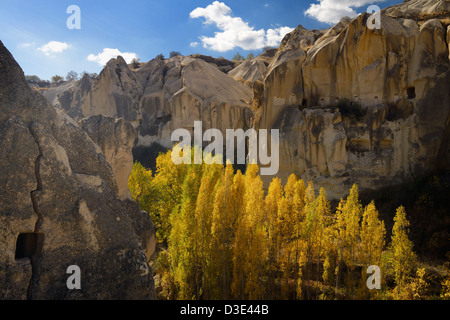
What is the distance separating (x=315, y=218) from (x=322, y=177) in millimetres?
7936

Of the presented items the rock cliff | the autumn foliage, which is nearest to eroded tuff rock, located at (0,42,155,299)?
the autumn foliage

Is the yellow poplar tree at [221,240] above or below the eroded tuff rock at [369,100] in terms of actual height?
below

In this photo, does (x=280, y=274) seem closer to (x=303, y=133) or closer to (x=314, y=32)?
(x=303, y=133)

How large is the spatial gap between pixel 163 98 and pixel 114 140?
28.0 m

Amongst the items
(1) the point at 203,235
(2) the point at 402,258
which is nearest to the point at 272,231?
(1) the point at 203,235

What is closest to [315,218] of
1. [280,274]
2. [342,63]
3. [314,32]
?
[280,274]

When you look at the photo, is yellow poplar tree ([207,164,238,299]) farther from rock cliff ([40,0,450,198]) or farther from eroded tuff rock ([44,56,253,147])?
eroded tuff rock ([44,56,253,147])

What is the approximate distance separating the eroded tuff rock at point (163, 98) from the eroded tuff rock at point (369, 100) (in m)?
11.4

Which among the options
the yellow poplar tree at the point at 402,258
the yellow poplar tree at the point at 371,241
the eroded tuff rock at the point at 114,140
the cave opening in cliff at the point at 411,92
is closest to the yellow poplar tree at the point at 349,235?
the yellow poplar tree at the point at 371,241

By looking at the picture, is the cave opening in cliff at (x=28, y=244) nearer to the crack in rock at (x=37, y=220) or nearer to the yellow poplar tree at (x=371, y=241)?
the crack in rock at (x=37, y=220)

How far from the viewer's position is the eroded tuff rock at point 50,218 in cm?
439

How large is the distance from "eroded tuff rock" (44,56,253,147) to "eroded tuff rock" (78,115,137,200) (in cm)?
2204

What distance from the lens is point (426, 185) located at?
614 inches

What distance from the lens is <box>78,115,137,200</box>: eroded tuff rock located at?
7.91 metres
